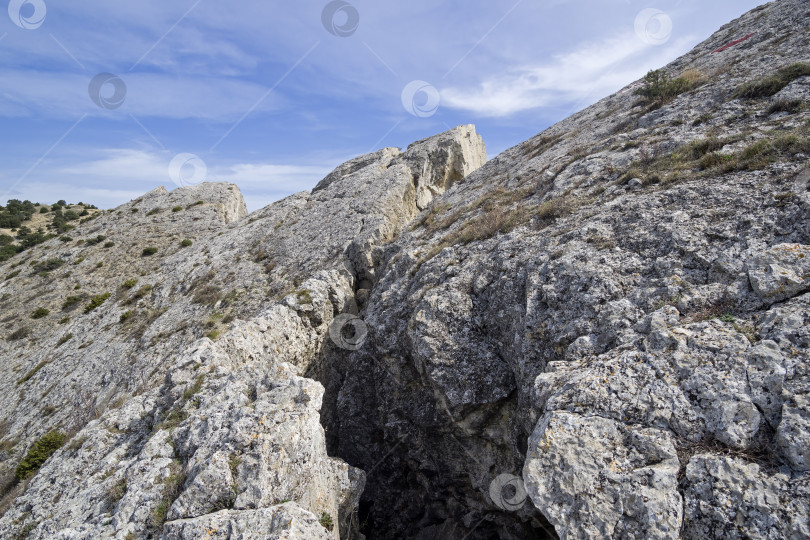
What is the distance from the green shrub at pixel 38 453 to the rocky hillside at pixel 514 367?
0.12 meters

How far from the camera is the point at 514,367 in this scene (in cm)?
1251

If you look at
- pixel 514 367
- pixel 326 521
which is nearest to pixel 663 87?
pixel 514 367

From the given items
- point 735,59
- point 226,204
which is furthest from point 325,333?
point 226,204

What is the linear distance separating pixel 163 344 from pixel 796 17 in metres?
43.0

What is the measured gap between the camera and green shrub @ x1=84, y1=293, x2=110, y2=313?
33.9 metres

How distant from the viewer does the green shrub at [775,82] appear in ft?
53.2

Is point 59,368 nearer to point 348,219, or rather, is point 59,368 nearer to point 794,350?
point 348,219
